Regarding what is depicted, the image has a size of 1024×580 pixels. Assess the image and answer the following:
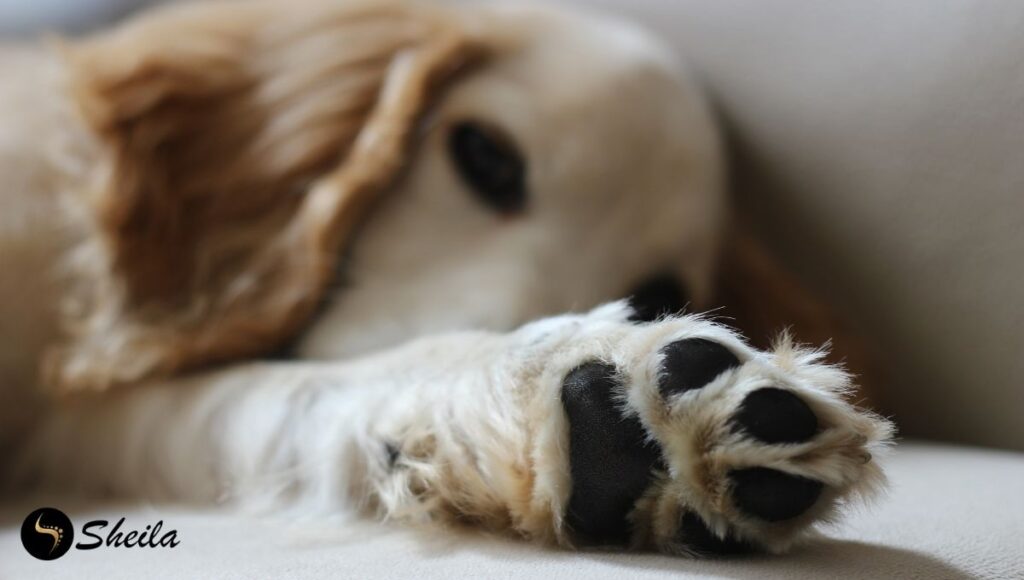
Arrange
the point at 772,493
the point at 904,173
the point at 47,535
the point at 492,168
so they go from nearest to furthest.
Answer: the point at 772,493, the point at 47,535, the point at 904,173, the point at 492,168

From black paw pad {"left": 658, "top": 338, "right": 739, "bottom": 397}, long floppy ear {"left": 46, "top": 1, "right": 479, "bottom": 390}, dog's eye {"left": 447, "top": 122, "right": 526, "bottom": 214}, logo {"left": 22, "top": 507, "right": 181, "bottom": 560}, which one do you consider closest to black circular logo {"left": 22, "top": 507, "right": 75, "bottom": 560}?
logo {"left": 22, "top": 507, "right": 181, "bottom": 560}

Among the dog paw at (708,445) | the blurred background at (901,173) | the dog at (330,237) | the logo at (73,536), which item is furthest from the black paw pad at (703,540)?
the blurred background at (901,173)

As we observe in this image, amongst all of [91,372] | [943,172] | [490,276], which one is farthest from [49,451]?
[943,172]

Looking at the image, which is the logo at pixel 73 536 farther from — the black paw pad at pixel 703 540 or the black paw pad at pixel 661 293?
the black paw pad at pixel 661 293

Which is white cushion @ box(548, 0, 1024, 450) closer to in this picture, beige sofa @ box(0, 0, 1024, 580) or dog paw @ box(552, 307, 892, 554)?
beige sofa @ box(0, 0, 1024, 580)

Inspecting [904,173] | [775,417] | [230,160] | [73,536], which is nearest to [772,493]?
[775,417]

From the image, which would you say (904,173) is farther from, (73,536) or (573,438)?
→ (73,536)

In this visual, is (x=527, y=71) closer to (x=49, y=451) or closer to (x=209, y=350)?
(x=209, y=350)
